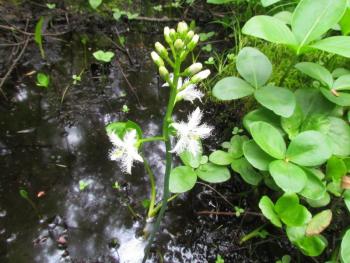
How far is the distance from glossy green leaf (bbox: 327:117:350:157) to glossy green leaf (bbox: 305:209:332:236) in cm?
26

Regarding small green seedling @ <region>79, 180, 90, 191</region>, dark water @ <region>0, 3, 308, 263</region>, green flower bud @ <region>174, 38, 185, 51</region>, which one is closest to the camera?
green flower bud @ <region>174, 38, 185, 51</region>

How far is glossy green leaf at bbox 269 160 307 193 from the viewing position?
1.20 metres

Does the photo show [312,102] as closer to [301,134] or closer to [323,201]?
[301,134]

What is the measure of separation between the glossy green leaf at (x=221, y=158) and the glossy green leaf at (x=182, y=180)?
0.47 ft

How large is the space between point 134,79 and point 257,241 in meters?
1.33

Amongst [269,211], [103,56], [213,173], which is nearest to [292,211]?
[269,211]

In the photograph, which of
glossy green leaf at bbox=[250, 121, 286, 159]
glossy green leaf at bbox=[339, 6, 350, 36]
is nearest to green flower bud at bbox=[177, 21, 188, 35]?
glossy green leaf at bbox=[250, 121, 286, 159]

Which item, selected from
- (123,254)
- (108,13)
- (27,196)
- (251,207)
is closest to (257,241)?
(251,207)

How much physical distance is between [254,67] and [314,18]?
0.31m

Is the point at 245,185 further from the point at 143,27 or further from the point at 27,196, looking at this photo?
the point at 143,27

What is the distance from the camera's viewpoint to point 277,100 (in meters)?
1.38

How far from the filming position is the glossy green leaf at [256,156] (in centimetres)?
132

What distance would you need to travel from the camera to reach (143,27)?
280 cm

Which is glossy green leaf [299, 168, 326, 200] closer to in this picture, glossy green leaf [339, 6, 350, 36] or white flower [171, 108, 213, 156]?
white flower [171, 108, 213, 156]
